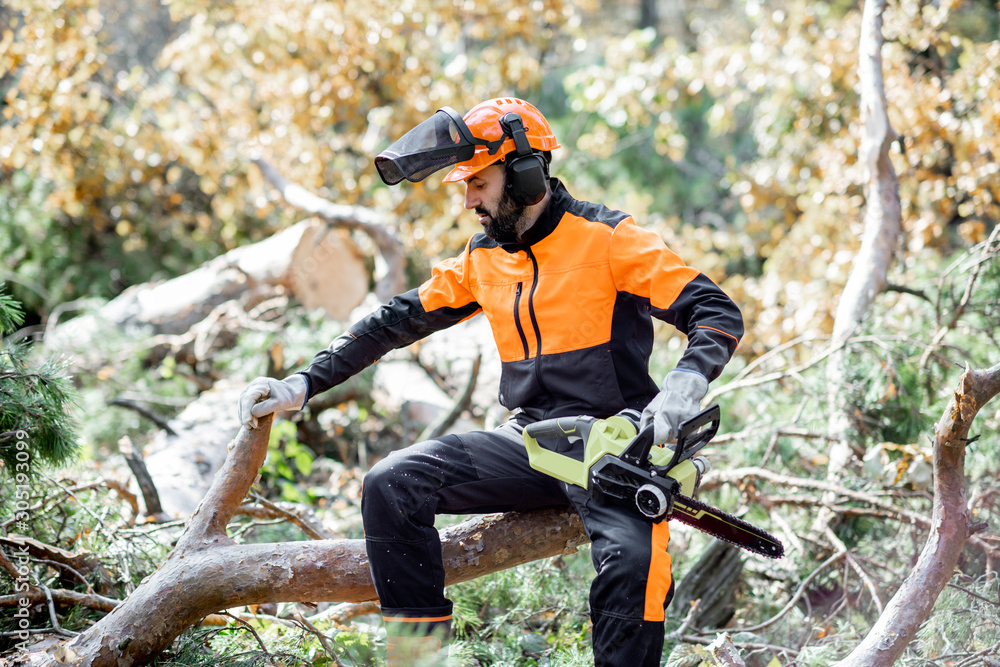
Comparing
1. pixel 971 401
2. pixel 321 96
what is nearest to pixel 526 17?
pixel 321 96

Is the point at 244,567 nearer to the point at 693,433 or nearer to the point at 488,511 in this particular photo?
the point at 488,511

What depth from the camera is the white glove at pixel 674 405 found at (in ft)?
5.86

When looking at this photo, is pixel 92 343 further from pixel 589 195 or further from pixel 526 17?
pixel 589 195

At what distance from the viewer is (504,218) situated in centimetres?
226

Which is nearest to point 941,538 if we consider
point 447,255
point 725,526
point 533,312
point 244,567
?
point 725,526

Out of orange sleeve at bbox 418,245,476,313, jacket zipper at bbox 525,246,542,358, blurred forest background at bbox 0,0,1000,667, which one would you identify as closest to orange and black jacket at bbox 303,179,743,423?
jacket zipper at bbox 525,246,542,358

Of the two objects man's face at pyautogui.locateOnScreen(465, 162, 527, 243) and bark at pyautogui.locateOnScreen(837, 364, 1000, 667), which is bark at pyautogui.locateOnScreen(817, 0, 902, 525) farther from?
man's face at pyautogui.locateOnScreen(465, 162, 527, 243)

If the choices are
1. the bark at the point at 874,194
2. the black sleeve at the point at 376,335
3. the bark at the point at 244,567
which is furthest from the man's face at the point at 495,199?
the bark at the point at 874,194

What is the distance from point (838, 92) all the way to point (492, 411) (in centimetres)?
387

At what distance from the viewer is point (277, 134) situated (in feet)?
22.3

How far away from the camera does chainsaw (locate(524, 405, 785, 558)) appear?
5.93ft

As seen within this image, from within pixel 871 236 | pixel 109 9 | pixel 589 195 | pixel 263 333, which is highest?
pixel 109 9

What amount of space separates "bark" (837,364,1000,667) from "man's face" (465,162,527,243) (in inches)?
52.8

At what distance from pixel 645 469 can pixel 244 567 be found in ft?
3.76
